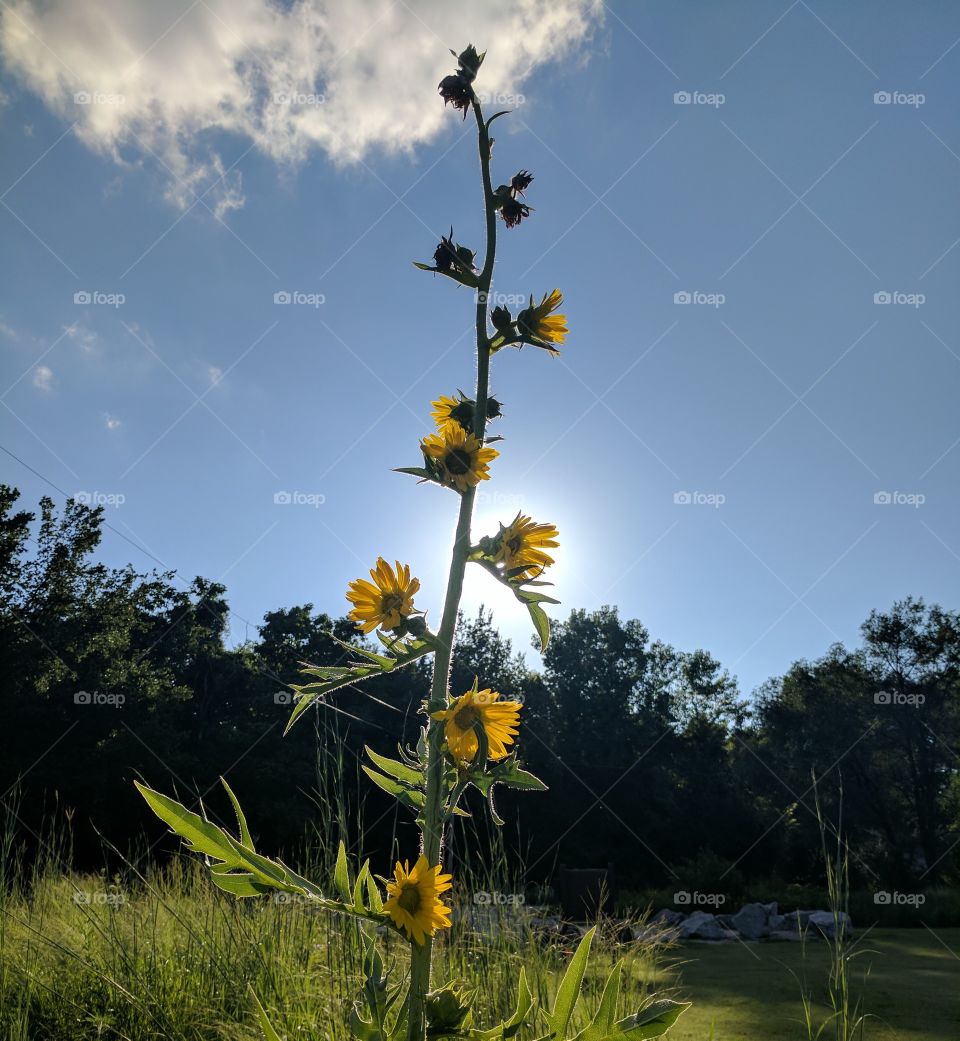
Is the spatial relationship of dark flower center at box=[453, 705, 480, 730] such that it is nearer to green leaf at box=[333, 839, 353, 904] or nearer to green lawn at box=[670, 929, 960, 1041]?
green leaf at box=[333, 839, 353, 904]

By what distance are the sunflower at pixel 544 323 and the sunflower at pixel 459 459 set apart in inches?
12.3

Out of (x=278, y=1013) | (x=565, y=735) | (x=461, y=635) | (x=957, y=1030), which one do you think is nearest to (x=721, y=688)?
(x=565, y=735)

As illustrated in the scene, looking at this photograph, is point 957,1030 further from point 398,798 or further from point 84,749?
point 84,749

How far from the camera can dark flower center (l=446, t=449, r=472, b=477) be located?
152cm

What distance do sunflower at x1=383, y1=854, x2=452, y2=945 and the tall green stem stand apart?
0.17ft

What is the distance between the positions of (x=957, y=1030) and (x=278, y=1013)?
3861 mm

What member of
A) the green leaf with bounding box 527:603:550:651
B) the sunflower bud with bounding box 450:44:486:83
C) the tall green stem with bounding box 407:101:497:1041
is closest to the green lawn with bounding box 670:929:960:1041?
the tall green stem with bounding box 407:101:497:1041

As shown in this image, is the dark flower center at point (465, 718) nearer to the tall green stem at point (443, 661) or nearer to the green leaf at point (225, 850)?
the tall green stem at point (443, 661)

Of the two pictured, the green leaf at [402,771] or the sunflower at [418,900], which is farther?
the green leaf at [402,771]

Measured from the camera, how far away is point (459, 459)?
4.98 feet

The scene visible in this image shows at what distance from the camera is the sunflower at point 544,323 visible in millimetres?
1680

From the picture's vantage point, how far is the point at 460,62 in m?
1.85

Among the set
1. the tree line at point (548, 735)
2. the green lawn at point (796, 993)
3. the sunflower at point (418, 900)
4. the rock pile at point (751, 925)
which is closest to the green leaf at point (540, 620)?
the sunflower at point (418, 900)

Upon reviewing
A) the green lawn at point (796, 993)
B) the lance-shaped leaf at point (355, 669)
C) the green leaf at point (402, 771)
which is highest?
the lance-shaped leaf at point (355, 669)
